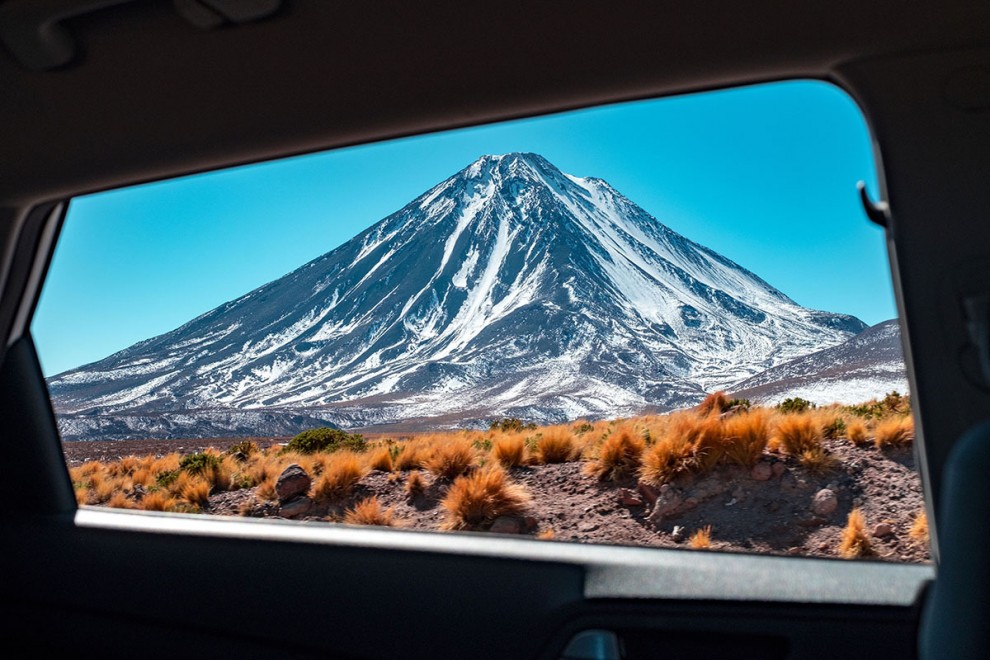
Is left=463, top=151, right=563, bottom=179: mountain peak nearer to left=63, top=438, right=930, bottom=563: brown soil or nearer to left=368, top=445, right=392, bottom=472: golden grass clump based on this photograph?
left=368, top=445, right=392, bottom=472: golden grass clump

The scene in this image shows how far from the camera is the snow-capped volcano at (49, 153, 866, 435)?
4.91 m

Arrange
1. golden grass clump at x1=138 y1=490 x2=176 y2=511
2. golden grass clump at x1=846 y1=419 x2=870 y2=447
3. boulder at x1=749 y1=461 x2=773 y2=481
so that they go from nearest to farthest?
golden grass clump at x1=846 y1=419 x2=870 y2=447
boulder at x1=749 y1=461 x2=773 y2=481
golden grass clump at x1=138 y1=490 x2=176 y2=511

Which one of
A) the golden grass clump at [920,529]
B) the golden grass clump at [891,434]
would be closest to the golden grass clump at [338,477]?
the golden grass clump at [891,434]

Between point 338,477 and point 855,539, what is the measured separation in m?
2.29

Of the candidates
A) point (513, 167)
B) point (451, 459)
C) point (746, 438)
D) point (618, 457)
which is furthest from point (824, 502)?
point (513, 167)

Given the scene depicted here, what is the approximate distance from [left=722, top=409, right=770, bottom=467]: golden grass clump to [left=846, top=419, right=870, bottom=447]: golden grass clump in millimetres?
294

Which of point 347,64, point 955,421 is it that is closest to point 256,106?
Answer: point 347,64

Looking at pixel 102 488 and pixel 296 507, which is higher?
pixel 102 488

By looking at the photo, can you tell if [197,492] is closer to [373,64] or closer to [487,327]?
[373,64]

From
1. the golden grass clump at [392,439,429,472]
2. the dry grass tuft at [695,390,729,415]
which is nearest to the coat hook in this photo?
the dry grass tuft at [695,390,729,415]

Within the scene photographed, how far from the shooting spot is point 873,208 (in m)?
1.71

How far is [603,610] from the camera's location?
76.6 inches

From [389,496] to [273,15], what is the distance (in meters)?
2.20

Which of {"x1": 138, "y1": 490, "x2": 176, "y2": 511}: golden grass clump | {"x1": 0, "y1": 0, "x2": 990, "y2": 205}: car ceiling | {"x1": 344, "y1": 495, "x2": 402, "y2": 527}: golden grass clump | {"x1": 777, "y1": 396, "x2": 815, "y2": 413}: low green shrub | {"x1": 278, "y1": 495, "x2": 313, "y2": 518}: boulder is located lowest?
{"x1": 344, "y1": 495, "x2": 402, "y2": 527}: golden grass clump
